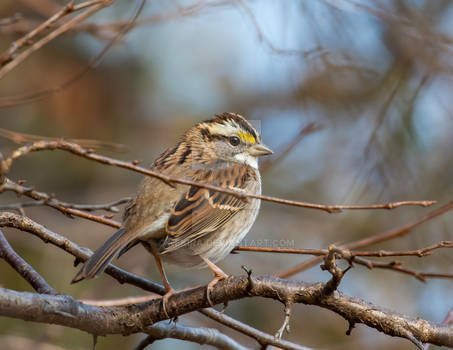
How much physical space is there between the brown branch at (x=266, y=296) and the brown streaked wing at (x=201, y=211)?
33.5 inches

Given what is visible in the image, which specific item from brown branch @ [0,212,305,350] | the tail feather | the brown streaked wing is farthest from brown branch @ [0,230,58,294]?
Answer: the brown streaked wing

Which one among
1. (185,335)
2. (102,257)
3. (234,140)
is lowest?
(185,335)

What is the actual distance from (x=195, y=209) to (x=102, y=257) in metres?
0.96

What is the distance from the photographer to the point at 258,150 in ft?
15.2

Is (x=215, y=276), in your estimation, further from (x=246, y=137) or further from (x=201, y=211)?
(x=246, y=137)

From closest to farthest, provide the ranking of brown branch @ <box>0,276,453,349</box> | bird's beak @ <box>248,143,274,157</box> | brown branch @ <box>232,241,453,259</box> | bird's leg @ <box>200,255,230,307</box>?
brown branch @ <box>232,241,453,259</box> → brown branch @ <box>0,276,453,349</box> → bird's leg @ <box>200,255,230,307</box> → bird's beak @ <box>248,143,274,157</box>

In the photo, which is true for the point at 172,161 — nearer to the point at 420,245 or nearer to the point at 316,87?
the point at 420,245

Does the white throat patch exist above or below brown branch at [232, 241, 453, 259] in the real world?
above

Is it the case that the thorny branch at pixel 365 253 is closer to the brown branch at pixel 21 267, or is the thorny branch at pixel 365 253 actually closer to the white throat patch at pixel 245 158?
the brown branch at pixel 21 267

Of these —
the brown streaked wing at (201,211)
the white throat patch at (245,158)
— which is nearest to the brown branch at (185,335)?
the brown streaked wing at (201,211)

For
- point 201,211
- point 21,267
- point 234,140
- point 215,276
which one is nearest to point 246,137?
point 234,140

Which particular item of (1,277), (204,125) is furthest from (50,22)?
(1,277)

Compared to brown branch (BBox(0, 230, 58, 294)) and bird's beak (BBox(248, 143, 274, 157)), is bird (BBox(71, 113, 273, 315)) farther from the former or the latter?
brown branch (BBox(0, 230, 58, 294))

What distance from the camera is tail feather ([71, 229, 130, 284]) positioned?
288 centimetres
